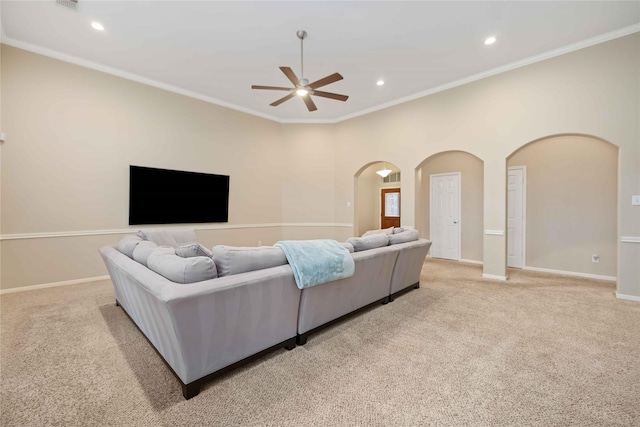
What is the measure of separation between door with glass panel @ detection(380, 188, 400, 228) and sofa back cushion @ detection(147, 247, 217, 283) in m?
7.49

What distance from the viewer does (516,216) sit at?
5312mm

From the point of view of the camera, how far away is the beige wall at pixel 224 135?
11.4 ft

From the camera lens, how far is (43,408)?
1573 millimetres

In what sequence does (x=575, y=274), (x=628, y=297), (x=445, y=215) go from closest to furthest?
(x=628, y=297), (x=575, y=274), (x=445, y=215)

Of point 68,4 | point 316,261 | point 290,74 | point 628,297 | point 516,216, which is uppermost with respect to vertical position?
point 68,4

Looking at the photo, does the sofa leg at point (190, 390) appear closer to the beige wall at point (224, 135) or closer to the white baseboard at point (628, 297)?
the beige wall at point (224, 135)

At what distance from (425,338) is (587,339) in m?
1.46

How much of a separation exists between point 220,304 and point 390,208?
7780 millimetres

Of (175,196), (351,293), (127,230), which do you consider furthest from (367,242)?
(127,230)

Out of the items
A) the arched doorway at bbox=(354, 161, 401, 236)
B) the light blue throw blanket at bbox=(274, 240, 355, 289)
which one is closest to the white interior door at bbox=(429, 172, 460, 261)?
the arched doorway at bbox=(354, 161, 401, 236)

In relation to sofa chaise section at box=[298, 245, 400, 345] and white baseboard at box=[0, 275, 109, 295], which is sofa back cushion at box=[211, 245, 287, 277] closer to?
sofa chaise section at box=[298, 245, 400, 345]

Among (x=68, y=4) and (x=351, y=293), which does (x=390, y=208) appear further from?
(x=68, y=4)

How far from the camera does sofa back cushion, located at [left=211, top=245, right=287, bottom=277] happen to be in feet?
6.12

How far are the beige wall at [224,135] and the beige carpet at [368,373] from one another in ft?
4.73
